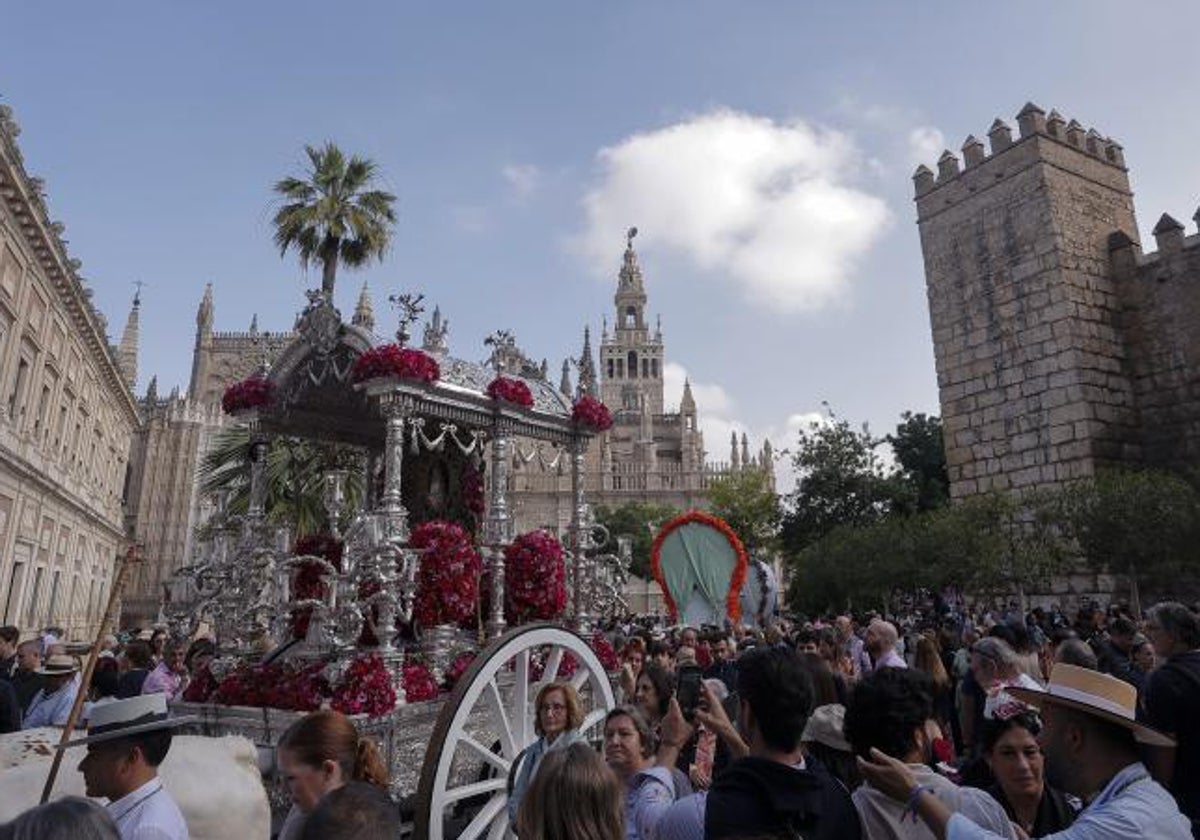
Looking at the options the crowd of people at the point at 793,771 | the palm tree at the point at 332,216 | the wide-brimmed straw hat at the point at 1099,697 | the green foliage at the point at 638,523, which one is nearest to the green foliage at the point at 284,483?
the palm tree at the point at 332,216

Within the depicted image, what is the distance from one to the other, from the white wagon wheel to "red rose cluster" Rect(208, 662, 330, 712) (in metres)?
0.99

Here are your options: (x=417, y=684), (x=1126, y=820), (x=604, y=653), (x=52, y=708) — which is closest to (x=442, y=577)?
(x=417, y=684)

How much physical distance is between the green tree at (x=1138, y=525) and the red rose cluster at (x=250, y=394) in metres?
16.4

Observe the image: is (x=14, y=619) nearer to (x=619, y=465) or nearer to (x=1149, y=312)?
(x=1149, y=312)

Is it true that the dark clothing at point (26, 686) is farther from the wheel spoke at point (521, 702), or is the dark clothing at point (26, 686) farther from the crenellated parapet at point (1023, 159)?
Answer: the crenellated parapet at point (1023, 159)

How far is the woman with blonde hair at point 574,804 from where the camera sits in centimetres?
223

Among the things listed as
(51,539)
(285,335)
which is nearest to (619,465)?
(285,335)

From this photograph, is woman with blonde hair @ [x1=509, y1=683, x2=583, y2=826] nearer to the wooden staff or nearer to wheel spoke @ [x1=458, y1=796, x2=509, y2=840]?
wheel spoke @ [x1=458, y1=796, x2=509, y2=840]

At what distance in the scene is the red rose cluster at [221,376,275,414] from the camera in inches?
309

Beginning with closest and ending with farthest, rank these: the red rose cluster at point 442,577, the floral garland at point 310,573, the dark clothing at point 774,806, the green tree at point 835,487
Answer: the dark clothing at point 774,806
the red rose cluster at point 442,577
the floral garland at point 310,573
the green tree at point 835,487

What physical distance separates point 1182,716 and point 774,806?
261 cm

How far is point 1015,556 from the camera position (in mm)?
17344

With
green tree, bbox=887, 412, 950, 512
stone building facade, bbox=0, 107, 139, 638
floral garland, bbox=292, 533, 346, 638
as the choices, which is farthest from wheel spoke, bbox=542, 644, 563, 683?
green tree, bbox=887, 412, 950, 512

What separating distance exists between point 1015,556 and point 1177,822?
57.4 feet
